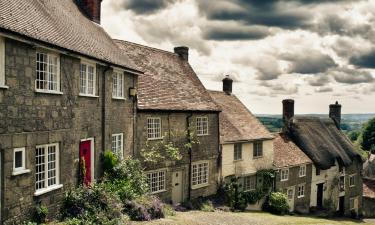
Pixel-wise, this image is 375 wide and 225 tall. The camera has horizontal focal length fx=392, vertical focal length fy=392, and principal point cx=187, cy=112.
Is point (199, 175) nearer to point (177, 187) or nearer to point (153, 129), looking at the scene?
point (177, 187)

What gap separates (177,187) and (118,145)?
20.6ft

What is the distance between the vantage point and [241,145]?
30078 millimetres

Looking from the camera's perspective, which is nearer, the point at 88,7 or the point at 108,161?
the point at 108,161

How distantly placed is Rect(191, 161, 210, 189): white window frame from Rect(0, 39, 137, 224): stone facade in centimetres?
860

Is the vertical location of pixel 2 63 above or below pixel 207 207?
above

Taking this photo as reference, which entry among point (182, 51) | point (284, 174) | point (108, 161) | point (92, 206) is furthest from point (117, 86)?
point (284, 174)

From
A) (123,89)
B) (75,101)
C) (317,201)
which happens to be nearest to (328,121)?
(317,201)

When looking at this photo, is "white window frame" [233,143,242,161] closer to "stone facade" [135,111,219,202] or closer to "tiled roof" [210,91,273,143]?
"tiled roof" [210,91,273,143]

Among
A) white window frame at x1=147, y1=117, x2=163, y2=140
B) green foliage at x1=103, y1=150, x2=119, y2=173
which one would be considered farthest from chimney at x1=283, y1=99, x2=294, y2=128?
green foliage at x1=103, y1=150, x2=119, y2=173

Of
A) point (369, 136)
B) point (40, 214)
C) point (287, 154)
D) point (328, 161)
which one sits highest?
point (40, 214)

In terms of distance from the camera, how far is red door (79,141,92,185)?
1634 cm

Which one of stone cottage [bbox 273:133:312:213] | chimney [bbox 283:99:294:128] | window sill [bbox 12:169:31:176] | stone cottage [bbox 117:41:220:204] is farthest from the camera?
chimney [bbox 283:99:294:128]

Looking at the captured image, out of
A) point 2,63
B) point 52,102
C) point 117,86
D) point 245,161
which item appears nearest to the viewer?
point 2,63

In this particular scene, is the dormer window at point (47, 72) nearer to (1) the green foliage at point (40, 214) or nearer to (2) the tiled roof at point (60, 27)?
(2) the tiled roof at point (60, 27)
